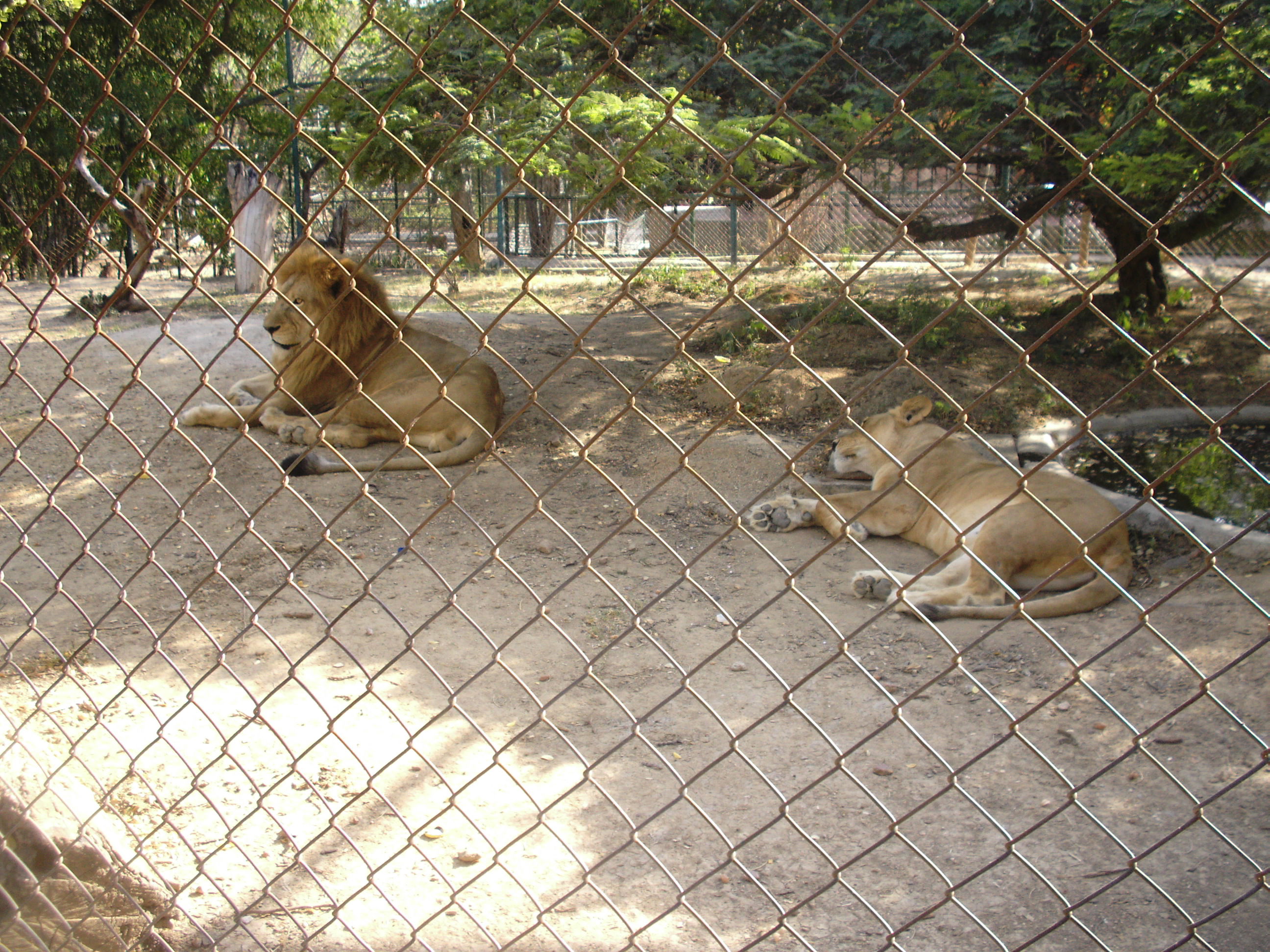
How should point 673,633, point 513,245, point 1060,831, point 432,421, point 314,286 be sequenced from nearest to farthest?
point 1060,831 → point 673,633 → point 314,286 → point 432,421 → point 513,245

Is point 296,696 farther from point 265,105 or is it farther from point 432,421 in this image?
point 265,105

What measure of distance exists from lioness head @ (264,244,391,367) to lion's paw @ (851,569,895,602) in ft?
9.36

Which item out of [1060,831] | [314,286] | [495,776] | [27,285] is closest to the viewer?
[1060,831]

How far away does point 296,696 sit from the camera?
342cm

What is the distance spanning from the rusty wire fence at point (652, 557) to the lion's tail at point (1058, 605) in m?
0.07

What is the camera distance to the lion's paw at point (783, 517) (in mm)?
5449

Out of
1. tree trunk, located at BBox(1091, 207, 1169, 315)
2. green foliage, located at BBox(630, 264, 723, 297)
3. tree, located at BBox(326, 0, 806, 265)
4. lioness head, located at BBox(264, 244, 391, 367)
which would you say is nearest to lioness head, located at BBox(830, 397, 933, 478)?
tree, located at BBox(326, 0, 806, 265)

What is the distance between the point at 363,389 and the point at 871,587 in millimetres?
3161

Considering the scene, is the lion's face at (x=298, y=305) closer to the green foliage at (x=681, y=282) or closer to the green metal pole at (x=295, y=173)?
the green foliage at (x=681, y=282)

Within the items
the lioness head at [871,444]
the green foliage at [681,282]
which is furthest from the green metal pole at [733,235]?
the lioness head at [871,444]

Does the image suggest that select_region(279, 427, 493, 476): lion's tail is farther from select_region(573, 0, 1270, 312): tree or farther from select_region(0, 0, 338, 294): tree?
select_region(0, 0, 338, 294): tree

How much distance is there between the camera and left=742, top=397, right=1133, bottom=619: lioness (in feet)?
14.3

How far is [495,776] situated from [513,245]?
17141 millimetres

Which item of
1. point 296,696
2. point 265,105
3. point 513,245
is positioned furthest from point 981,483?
point 513,245
